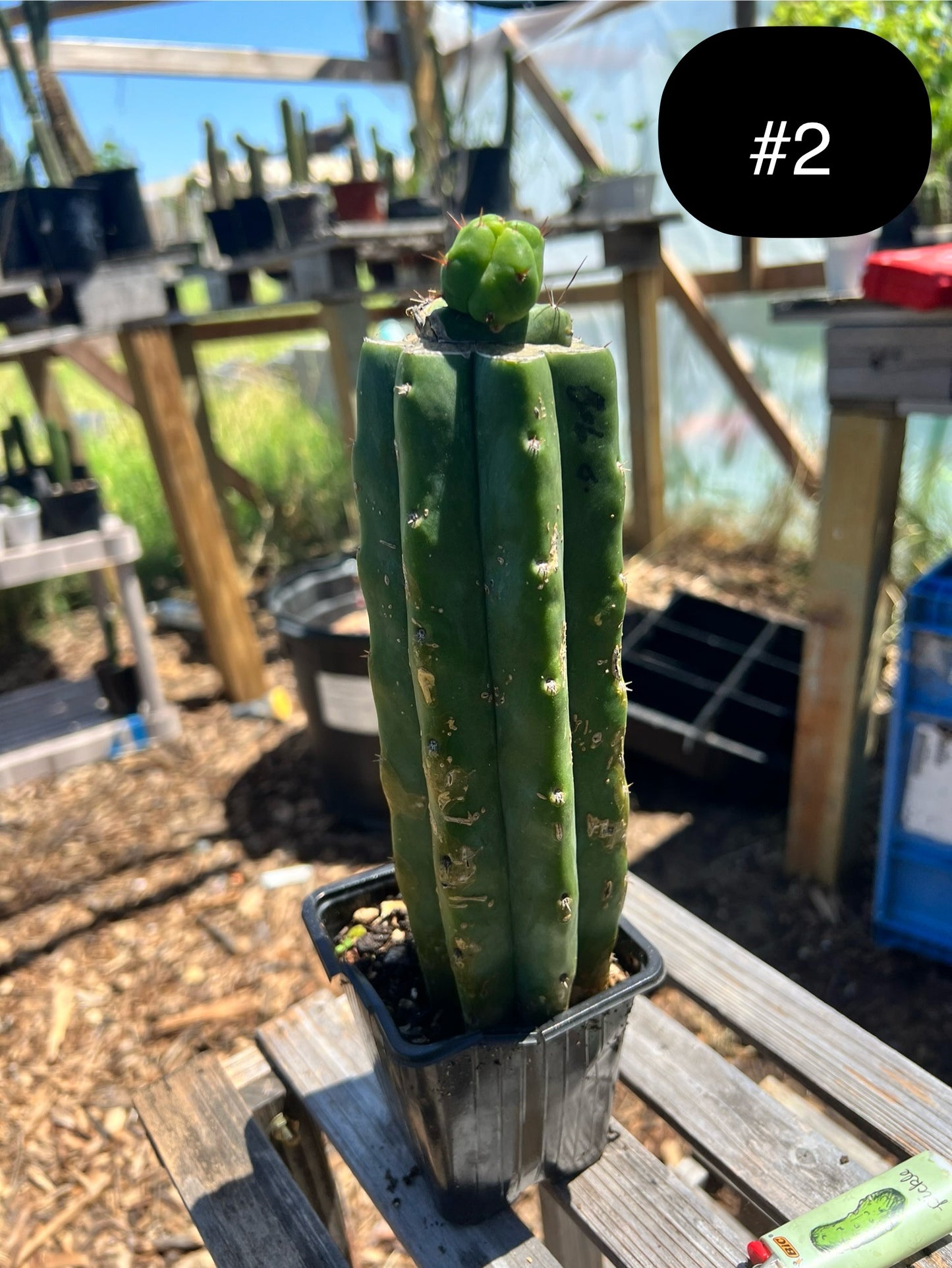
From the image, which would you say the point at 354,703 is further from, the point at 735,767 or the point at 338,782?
the point at 735,767

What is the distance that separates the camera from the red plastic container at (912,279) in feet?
4.89

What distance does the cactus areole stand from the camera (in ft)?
2.36

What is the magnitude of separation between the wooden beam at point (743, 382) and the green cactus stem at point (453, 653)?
333cm

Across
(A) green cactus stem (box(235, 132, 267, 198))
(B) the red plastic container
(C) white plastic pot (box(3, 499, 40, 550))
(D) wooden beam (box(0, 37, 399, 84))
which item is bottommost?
(C) white plastic pot (box(3, 499, 40, 550))

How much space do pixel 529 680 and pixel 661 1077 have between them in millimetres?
682

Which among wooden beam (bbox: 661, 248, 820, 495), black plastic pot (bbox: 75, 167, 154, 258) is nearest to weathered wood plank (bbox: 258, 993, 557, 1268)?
black plastic pot (bbox: 75, 167, 154, 258)

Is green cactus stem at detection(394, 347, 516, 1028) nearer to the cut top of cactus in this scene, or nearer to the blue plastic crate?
the cut top of cactus

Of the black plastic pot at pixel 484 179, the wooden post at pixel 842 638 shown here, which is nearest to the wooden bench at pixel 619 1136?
the wooden post at pixel 842 638

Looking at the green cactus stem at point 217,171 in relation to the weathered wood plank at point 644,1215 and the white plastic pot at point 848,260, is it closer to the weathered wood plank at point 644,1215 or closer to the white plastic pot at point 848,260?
the white plastic pot at point 848,260

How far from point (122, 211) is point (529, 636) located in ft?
8.96

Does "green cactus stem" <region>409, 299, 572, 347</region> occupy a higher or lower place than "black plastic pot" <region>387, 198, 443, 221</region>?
lower

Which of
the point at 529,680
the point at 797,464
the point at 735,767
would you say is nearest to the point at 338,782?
the point at 735,767

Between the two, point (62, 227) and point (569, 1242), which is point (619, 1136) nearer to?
point (569, 1242)

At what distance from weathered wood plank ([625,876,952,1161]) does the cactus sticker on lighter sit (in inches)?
4.0
